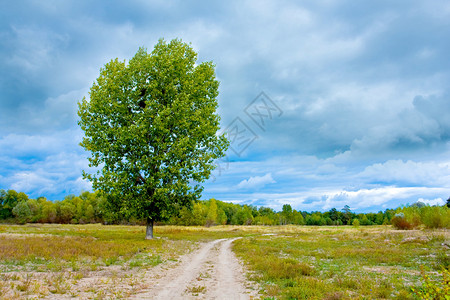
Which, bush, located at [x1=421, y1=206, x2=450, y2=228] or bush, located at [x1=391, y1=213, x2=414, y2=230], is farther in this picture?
bush, located at [x1=391, y1=213, x2=414, y2=230]

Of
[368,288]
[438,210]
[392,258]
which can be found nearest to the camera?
[368,288]

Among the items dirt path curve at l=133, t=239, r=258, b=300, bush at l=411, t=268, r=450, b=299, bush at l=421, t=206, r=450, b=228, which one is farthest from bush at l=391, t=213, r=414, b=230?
bush at l=411, t=268, r=450, b=299

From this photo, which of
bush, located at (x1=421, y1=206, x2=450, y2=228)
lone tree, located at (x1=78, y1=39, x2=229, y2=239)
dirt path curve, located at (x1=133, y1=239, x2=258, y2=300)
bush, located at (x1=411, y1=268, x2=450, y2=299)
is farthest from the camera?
bush, located at (x1=421, y1=206, x2=450, y2=228)

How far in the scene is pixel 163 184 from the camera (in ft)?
105

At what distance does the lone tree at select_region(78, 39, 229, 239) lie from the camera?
31.2 meters

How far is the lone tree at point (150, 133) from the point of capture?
31156 mm

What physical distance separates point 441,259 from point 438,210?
172ft

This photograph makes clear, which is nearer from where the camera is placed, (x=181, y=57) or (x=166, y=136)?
(x=166, y=136)

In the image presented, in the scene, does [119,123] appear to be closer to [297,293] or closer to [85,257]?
[85,257]

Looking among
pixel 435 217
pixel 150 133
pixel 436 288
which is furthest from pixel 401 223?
pixel 436 288

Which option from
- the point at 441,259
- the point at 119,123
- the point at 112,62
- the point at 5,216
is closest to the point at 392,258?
the point at 441,259

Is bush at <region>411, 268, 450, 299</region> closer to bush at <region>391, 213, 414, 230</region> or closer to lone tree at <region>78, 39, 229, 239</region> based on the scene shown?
lone tree at <region>78, 39, 229, 239</region>

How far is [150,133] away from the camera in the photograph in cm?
3177

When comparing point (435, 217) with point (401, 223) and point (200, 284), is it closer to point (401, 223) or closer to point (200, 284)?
point (401, 223)
